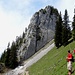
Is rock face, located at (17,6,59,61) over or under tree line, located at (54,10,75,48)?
over

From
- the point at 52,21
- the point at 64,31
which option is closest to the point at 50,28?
the point at 52,21

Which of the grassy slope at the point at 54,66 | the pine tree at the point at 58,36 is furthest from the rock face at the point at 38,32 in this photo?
the grassy slope at the point at 54,66

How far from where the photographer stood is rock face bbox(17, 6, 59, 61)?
158 metres

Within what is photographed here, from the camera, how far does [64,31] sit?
100m

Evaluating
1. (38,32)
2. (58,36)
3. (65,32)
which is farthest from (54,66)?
(38,32)

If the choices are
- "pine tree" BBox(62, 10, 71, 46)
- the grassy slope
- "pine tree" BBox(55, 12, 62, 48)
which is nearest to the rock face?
"pine tree" BBox(55, 12, 62, 48)

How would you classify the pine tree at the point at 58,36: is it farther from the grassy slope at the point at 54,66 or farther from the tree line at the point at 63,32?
the grassy slope at the point at 54,66

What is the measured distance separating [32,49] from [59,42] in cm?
5561

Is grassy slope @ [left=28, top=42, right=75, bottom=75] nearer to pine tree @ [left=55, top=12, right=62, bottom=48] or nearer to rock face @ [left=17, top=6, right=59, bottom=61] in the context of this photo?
pine tree @ [left=55, top=12, right=62, bottom=48]

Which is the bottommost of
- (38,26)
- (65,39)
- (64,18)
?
(65,39)

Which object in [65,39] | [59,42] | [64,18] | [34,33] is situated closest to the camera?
[65,39]

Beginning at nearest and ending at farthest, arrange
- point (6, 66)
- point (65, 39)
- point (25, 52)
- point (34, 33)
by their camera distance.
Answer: point (65, 39) → point (6, 66) → point (25, 52) → point (34, 33)

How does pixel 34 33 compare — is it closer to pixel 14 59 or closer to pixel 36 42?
pixel 36 42

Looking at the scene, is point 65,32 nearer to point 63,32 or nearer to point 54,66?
point 63,32
